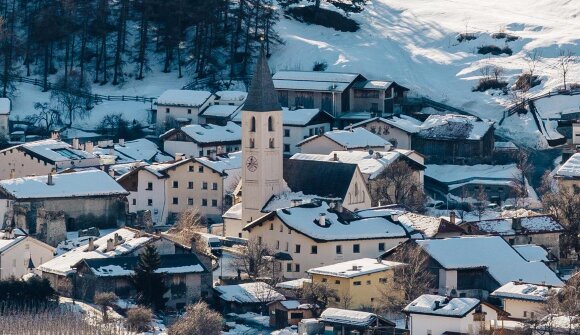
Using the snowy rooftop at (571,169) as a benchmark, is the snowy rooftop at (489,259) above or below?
below

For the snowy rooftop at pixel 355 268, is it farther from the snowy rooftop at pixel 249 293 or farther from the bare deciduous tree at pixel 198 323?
the bare deciduous tree at pixel 198 323

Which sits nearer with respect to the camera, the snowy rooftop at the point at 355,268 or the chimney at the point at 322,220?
the snowy rooftop at the point at 355,268

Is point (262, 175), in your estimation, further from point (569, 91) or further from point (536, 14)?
point (536, 14)

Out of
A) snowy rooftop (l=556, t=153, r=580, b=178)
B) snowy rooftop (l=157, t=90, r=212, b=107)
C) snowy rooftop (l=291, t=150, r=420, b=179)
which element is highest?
snowy rooftop (l=157, t=90, r=212, b=107)

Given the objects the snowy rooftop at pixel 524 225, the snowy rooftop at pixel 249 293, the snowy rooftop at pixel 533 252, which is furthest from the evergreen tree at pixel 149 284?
the snowy rooftop at pixel 524 225

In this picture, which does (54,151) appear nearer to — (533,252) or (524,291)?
(533,252)

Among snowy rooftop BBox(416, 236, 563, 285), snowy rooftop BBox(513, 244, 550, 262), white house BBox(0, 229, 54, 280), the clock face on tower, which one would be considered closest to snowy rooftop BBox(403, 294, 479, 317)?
snowy rooftop BBox(416, 236, 563, 285)

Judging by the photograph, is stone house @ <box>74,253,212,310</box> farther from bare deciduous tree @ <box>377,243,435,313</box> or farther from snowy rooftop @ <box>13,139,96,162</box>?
snowy rooftop @ <box>13,139,96,162</box>
